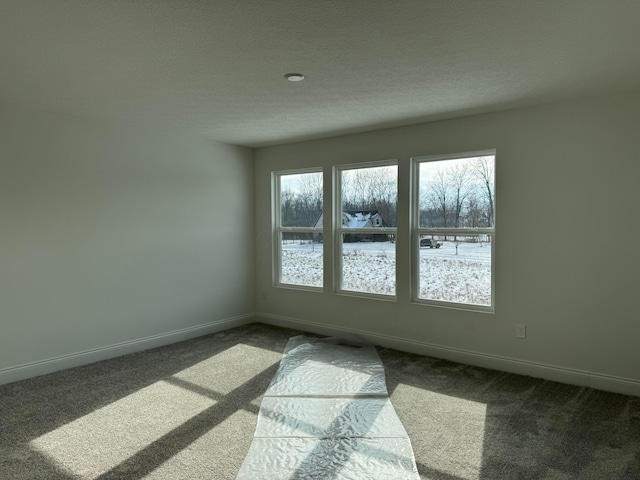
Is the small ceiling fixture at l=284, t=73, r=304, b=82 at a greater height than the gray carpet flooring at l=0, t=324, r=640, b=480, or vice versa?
the small ceiling fixture at l=284, t=73, r=304, b=82

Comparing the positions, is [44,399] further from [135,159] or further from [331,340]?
[331,340]

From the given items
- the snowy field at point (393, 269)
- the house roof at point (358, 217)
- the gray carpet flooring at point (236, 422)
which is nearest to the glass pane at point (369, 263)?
the snowy field at point (393, 269)

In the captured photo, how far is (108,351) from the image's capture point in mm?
4250

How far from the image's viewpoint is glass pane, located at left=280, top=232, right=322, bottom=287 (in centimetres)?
532

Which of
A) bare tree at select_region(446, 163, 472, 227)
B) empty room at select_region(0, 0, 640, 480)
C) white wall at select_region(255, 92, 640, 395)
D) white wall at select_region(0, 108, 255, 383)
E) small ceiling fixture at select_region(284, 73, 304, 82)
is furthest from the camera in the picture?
bare tree at select_region(446, 163, 472, 227)

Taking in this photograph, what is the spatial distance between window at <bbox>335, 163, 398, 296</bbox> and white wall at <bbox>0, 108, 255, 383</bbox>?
1409 millimetres

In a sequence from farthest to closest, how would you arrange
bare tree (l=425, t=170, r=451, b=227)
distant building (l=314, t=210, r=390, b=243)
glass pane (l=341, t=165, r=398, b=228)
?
distant building (l=314, t=210, r=390, b=243) → glass pane (l=341, t=165, r=398, b=228) → bare tree (l=425, t=170, r=451, b=227)

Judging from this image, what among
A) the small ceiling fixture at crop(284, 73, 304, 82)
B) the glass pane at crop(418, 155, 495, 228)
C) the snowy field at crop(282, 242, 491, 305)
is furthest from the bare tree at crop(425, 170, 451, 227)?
the small ceiling fixture at crop(284, 73, 304, 82)

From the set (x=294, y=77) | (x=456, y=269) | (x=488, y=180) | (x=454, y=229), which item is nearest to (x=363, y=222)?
(x=454, y=229)

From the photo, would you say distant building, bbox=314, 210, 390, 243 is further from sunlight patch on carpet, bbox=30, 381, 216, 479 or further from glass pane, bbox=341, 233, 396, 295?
sunlight patch on carpet, bbox=30, 381, 216, 479

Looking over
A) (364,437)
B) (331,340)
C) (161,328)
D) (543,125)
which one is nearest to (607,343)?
(543,125)

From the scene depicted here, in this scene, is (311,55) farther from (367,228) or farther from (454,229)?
(367,228)

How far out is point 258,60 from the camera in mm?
2613

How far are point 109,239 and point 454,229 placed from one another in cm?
339
